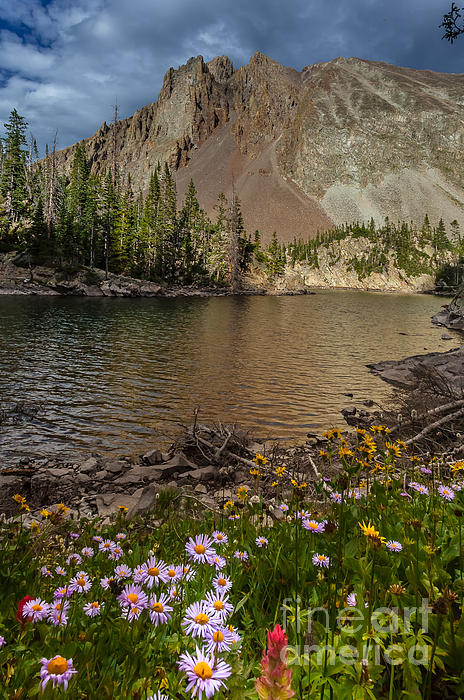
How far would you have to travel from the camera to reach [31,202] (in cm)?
7906

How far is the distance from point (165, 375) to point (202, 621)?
665 inches

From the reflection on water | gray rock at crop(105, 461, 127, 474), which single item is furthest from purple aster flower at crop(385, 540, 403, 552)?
the reflection on water

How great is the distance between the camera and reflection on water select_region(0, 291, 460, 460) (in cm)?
1170

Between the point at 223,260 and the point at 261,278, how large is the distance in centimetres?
1561

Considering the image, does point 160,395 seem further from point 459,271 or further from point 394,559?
point 459,271

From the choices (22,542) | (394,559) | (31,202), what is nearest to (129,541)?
(22,542)

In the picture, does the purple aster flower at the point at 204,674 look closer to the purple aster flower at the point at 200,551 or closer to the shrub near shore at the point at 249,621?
the shrub near shore at the point at 249,621

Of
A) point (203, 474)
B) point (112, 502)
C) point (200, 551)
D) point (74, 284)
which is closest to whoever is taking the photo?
point (200, 551)

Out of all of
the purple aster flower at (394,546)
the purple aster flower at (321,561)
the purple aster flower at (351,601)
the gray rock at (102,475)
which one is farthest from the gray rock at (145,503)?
the purple aster flower at (351,601)

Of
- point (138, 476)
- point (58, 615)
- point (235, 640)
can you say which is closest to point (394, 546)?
point (235, 640)

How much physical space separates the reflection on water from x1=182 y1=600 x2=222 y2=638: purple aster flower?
9.08m

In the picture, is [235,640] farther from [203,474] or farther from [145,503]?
[203,474]

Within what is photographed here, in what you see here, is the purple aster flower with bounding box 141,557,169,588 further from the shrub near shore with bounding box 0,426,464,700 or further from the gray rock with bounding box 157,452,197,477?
the gray rock with bounding box 157,452,197,477

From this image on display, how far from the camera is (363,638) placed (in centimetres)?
155
